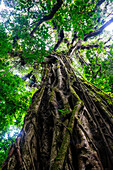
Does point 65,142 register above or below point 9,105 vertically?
below

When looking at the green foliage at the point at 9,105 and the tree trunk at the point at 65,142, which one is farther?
the green foliage at the point at 9,105

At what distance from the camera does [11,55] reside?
20.3ft

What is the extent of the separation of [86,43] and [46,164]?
24.4 feet

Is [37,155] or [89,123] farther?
[89,123]

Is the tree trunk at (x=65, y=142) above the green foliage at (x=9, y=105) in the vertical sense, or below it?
below

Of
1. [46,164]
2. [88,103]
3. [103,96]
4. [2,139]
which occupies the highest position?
[2,139]

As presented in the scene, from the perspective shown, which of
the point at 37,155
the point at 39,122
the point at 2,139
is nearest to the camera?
the point at 37,155

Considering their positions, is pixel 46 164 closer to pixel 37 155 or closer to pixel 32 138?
pixel 37 155

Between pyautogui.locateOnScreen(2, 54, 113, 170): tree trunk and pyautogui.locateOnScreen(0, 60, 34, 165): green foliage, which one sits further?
pyautogui.locateOnScreen(0, 60, 34, 165): green foliage

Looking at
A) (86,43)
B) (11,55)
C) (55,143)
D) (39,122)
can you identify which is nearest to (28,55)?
(11,55)

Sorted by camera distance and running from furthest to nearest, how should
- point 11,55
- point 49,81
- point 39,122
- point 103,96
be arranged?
point 11,55 → point 49,81 → point 103,96 → point 39,122

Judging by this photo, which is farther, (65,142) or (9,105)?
(9,105)

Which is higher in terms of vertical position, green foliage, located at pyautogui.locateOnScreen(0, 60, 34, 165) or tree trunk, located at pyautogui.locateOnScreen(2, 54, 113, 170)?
green foliage, located at pyautogui.locateOnScreen(0, 60, 34, 165)

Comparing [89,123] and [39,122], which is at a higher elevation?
[39,122]
